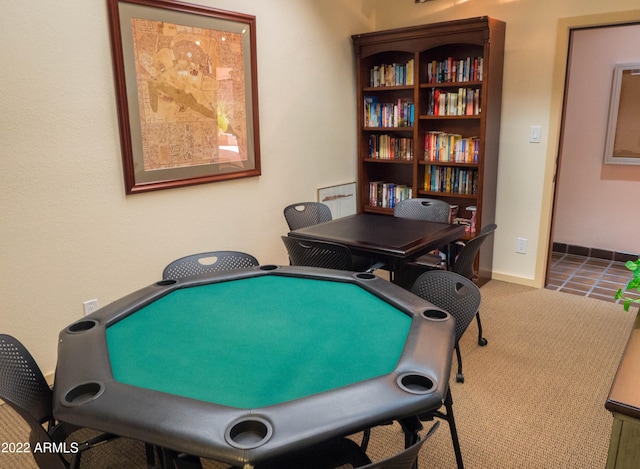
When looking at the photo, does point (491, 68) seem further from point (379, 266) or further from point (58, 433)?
point (58, 433)

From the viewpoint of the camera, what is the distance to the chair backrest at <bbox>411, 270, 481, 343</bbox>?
1930 millimetres

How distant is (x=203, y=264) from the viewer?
2.49m

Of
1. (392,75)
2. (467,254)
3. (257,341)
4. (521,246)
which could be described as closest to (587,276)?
(521,246)

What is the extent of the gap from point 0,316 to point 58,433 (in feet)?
4.50

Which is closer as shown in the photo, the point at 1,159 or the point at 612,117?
the point at 1,159

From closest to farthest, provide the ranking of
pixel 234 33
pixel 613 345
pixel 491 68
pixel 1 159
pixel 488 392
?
1. pixel 1 159
2. pixel 488 392
3. pixel 613 345
4. pixel 234 33
5. pixel 491 68

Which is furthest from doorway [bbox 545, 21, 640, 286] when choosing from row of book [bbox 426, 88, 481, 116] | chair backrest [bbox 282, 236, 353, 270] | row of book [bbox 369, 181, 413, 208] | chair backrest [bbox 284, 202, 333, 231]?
chair backrest [bbox 282, 236, 353, 270]

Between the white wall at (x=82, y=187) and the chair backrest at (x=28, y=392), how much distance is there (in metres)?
1.27

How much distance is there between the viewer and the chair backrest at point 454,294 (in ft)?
6.33

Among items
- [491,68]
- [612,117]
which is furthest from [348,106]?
[612,117]

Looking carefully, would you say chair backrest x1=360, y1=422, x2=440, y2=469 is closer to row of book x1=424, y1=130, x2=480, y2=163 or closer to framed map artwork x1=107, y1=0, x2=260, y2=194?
framed map artwork x1=107, y1=0, x2=260, y2=194

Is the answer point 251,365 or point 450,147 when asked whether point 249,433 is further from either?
point 450,147

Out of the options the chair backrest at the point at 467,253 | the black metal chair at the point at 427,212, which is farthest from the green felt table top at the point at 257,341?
the black metal chair at the point at 427,212

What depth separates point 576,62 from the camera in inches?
185
